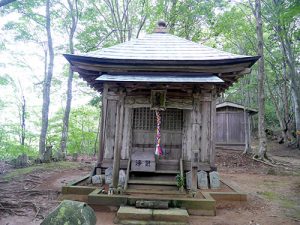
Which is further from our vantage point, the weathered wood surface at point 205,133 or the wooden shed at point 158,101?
the weathered wood surface at point 205,133

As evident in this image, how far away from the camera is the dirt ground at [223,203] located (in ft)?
19.2

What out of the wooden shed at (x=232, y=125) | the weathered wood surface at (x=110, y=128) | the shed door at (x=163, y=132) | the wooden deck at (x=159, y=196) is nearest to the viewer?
the wooden deck at (x=159, y=196)

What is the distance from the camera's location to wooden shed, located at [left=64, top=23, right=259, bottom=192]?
7.11 meters

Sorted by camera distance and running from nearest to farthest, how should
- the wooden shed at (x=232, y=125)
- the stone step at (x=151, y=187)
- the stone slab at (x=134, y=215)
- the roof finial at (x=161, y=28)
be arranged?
the stone slab at (x=134, y=215)
the stone step at (x=151, y=187)
the roof finial at (x=161, y=28)
the wooden shed at (x=232, y=125)

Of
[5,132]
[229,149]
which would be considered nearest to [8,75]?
[5,132]

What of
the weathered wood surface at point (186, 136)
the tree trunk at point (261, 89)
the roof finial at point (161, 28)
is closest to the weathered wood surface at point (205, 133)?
the weathered wood surface at point (186, 136)

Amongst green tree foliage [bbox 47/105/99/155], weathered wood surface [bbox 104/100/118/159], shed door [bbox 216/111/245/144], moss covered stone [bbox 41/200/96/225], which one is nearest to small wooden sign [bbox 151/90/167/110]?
weathered wood surface [bbox 104/100/118/159]

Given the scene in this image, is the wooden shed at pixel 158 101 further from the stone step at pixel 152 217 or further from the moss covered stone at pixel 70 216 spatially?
the moss covered stone at pixel 70 216

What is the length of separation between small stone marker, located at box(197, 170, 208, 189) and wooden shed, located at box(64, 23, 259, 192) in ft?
0.58

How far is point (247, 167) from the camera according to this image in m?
14.0

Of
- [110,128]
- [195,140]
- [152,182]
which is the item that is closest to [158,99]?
[195,140]

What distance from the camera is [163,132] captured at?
28.9ft

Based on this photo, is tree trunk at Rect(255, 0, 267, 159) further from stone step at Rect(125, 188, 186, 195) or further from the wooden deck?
stone step at Rect(125, 188, 186, 195)

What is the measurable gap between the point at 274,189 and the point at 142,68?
281 inches
